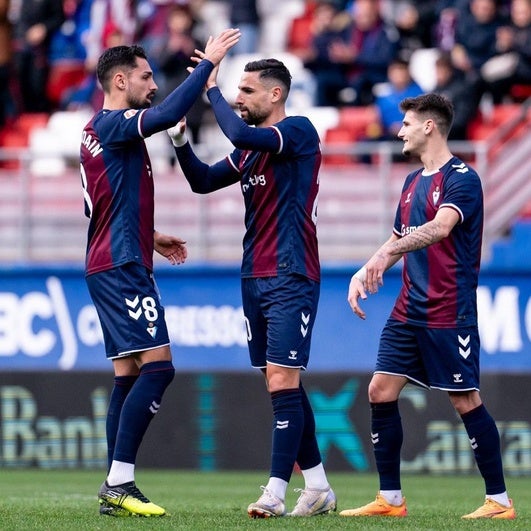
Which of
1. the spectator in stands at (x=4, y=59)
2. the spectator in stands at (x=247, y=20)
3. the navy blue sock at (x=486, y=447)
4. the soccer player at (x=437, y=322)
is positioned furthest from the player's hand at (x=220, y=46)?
the spectator in stands at (x=4, y=59)

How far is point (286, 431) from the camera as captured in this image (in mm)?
7887

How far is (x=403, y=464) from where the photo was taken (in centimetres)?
1271

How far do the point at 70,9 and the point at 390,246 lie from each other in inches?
511

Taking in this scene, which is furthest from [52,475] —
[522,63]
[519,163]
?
[522,63]

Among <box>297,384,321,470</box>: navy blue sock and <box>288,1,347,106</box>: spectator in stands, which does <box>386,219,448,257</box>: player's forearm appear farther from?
<box>288,1,347,106</box>: spectator in stands

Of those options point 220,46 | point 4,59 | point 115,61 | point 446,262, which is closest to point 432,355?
point 446,262

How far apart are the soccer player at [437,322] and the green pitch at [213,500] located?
32 cm

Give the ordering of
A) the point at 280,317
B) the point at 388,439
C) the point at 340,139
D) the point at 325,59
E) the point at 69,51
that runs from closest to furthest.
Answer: the point at 280,317 < the point at 388,439 < the point at 340,139 < the point at 325,59 < the point at 69,51

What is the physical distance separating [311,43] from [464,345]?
994 centimetres

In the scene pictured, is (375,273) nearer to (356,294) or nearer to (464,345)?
(356,294)

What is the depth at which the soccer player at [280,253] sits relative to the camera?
26.0 feet

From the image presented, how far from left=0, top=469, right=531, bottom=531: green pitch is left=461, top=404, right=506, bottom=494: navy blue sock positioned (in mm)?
241

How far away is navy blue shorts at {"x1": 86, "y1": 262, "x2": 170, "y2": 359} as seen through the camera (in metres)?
7.88

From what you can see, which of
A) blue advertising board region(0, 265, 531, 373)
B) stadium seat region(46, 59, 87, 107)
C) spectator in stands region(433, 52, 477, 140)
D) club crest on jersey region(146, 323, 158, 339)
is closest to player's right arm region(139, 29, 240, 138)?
club crest on jersey region(146, 323, 158, 339)
